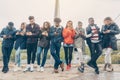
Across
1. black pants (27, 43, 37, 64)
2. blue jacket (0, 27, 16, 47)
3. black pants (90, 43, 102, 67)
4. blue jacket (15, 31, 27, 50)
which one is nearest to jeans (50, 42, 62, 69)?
black pants (27, 43, 37, 64)

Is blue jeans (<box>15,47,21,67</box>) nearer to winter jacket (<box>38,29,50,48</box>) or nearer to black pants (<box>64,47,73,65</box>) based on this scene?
winter jacket (<box>38,29,50,48</box>)

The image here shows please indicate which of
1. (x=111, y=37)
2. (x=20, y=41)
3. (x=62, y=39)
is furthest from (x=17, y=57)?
(x=111, y=37)

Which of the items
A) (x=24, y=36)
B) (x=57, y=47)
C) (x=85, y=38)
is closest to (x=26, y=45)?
(x=24, y=36)

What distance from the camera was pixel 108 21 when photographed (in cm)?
1251

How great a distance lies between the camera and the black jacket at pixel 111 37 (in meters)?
12.5

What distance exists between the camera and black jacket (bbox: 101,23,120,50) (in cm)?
1245

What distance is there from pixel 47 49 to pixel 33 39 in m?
0.62

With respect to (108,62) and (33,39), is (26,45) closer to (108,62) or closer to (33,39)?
(33,39)

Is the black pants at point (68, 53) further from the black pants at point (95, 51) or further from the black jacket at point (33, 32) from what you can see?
the black jacket at point (33, 32)

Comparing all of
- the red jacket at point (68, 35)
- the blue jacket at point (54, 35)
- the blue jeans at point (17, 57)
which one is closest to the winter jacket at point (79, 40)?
the red jacket at point (68, 35)

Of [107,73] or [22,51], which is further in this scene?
[22,51]

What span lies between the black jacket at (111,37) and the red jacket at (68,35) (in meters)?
1.08

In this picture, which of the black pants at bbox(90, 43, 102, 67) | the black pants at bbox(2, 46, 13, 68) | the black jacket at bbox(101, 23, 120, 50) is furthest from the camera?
the black pants at bbox(2, 46, 13, 68)

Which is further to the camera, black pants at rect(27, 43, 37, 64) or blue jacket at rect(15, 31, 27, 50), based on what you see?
blue jacket at rect(15, 31, 27, 50)
